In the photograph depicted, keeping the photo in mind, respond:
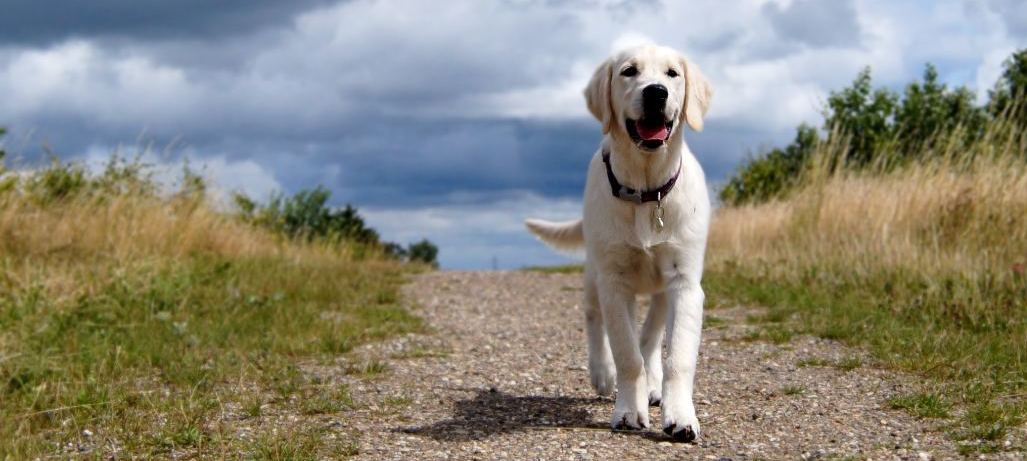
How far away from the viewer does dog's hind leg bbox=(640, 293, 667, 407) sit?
18.2ft

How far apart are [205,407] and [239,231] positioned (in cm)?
974

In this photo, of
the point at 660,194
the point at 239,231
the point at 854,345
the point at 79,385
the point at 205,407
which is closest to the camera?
the point at 660,194

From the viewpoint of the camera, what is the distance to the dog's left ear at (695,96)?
5285 millimetres

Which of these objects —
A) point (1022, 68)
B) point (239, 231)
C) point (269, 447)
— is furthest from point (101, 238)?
point (1022, 68)

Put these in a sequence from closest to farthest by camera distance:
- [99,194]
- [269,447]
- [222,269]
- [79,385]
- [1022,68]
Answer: [269,447] → [79,385] → [222,269] → [99,194] → [1022,68]

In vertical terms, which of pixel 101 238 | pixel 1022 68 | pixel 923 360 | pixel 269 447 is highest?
pixel 1022 68

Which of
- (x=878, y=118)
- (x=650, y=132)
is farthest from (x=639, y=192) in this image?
(x=878, y=118)

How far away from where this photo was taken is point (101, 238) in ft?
37.8

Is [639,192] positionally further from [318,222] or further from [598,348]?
[318,222]

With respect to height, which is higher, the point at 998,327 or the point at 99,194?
the point at 99,194

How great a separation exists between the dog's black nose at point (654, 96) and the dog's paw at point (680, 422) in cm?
136

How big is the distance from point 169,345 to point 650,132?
424 centimetres

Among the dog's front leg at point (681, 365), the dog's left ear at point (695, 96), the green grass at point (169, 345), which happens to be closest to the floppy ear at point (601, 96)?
the dog's left ear at point (695, 96)

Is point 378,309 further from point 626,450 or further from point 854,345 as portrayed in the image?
point 626,450
